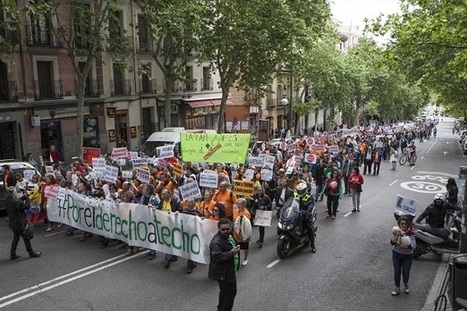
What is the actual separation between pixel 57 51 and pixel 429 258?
23.5 metres

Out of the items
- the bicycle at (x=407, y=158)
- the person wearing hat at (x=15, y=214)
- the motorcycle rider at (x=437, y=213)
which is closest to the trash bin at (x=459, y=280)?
the motorcycle rider at (x=437, y=213)

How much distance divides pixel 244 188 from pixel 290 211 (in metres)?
1.56

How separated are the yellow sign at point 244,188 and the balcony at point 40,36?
59.8ft

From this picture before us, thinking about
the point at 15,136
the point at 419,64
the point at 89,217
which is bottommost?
the point at 89,217

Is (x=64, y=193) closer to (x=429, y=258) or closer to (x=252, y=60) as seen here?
(x=429, y=258)

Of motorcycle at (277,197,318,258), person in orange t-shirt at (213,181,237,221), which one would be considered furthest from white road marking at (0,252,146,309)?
motorcycle at (277,197,318,258)

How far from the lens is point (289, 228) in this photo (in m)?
9.80

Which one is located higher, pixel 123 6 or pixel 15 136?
pixel 123 6

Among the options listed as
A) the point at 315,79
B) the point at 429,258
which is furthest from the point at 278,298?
the point at 315,79

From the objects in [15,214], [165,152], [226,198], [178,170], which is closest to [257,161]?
[178,170]

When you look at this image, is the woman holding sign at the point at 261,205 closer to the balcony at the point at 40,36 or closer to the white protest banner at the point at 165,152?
the white protest banner at the point at 165,152

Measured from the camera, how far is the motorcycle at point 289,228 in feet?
32.2

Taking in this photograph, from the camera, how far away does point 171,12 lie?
2106 cm

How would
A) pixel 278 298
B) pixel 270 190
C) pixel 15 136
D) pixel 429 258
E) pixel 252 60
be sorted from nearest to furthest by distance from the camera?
Result: pixel 278 298 < pixel 429 258 < pixel 270 190 < pixel 15 136 < pixel 252 60
